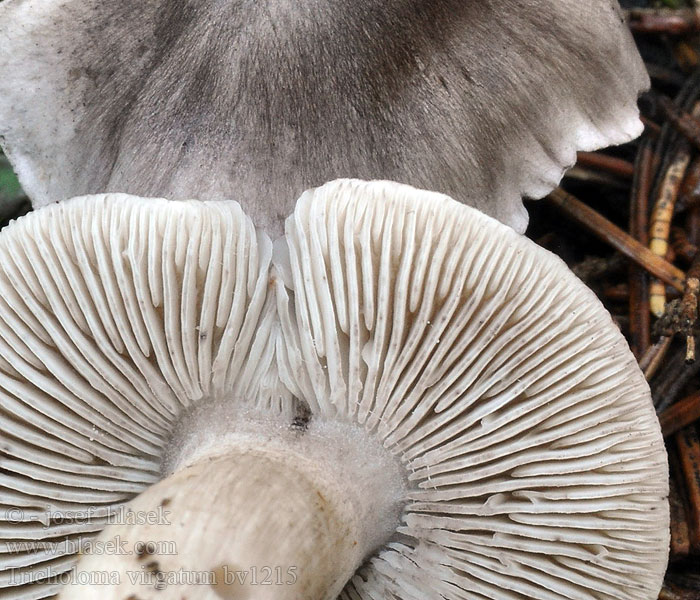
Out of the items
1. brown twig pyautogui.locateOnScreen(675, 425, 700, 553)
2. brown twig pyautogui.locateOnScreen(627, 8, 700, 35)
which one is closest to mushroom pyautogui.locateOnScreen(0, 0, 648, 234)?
brown twig pyautogui.locateOnScreen(627, 8, 700, 35)

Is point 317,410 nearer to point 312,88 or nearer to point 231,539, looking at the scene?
point 231,539

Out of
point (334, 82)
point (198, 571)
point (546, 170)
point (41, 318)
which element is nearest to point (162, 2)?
point (334, 82)

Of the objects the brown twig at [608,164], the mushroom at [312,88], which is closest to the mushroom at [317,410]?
the mushroom at [312,88]

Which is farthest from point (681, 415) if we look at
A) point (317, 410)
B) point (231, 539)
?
point (231, 539)

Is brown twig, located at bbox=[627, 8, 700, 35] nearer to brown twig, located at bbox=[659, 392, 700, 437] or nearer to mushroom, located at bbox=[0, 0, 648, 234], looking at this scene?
mushroom, located at bbox=[0, 0, 648, 234]

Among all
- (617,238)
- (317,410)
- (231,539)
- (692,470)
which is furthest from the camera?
(617,238)

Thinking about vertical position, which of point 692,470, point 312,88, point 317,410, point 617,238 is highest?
point 312,88
